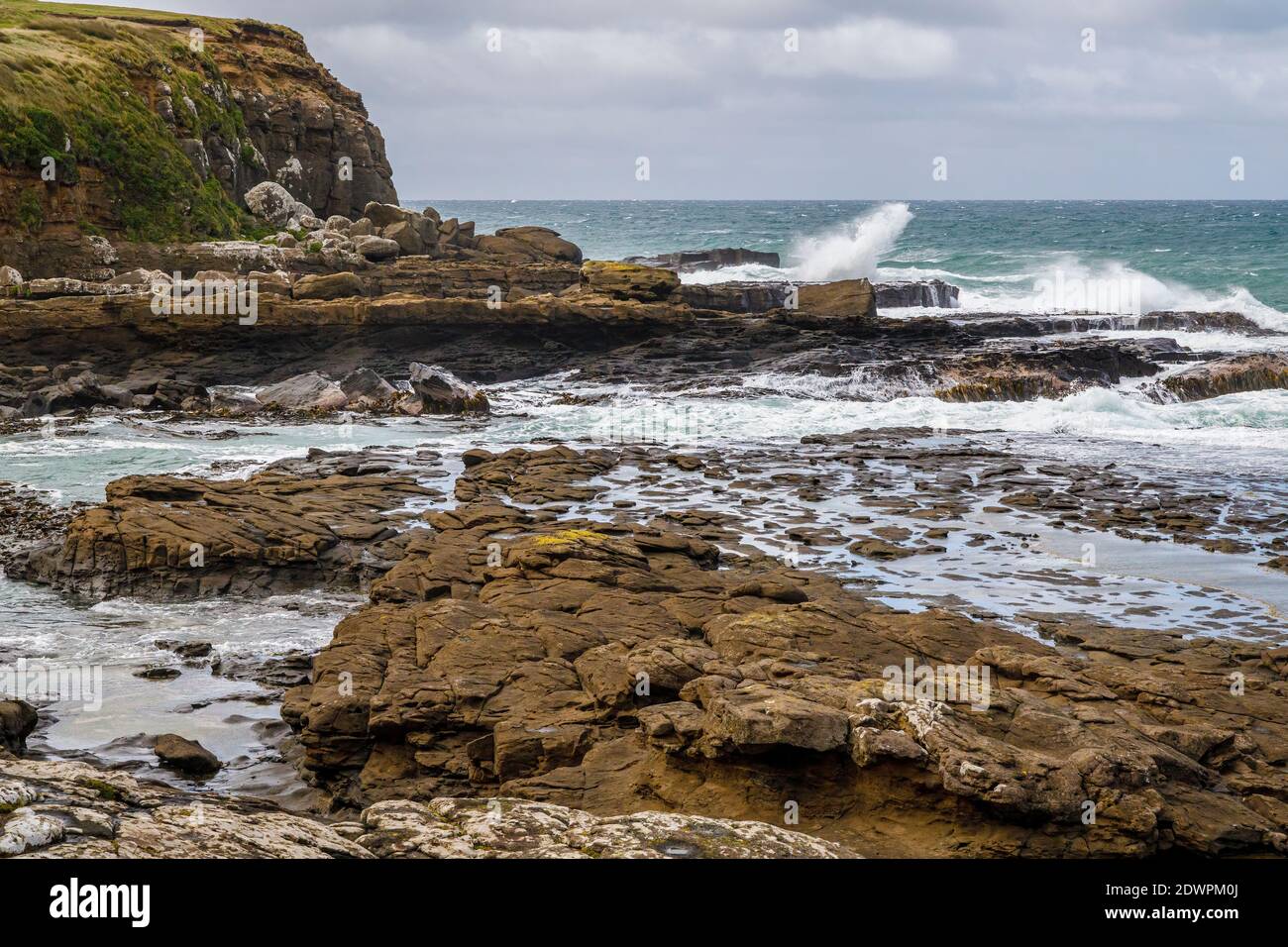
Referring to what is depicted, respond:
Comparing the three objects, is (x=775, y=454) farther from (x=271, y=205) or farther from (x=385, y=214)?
(x=271, y=205)

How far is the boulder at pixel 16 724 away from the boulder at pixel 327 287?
2543 cm

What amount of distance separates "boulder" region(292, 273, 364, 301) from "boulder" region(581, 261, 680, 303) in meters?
7.60

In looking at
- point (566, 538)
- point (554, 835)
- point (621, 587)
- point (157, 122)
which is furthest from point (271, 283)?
point (554, 835)

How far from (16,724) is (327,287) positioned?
26.1 meters

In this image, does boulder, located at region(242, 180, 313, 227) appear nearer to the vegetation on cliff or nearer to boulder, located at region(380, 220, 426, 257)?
the vegetation on cliff

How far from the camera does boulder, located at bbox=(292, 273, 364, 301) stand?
3331 centimetres

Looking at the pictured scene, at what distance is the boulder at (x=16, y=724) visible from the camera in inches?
346

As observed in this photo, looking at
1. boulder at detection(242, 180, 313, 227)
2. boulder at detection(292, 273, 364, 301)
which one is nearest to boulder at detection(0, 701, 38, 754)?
boulder at detection(292, 273, 364, 301)

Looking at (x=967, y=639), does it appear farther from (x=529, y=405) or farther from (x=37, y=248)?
(x=37, y=248)

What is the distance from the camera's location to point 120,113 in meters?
40.3
